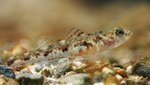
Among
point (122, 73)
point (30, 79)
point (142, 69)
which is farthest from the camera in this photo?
point (142, 69)

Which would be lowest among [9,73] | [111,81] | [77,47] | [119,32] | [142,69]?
[111,81]

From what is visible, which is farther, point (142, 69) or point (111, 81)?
point (142, 69)

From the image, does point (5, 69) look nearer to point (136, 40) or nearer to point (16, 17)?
point (136, 40)

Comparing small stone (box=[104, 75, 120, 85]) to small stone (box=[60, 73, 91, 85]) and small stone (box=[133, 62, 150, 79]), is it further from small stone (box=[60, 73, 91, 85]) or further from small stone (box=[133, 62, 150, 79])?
small stone (box=[133, 62, 150, 79])

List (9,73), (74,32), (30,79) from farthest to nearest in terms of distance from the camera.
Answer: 1. (74,32)
2. (9,73)
3. (30,79)

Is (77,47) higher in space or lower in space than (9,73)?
higher

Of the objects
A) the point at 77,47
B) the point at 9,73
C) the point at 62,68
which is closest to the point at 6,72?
the point at 9,73

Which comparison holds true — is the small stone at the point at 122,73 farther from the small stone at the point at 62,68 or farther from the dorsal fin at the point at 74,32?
the dorsal fin at the point at 74,32

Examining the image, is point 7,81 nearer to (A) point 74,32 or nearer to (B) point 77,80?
(B) point 77,80
